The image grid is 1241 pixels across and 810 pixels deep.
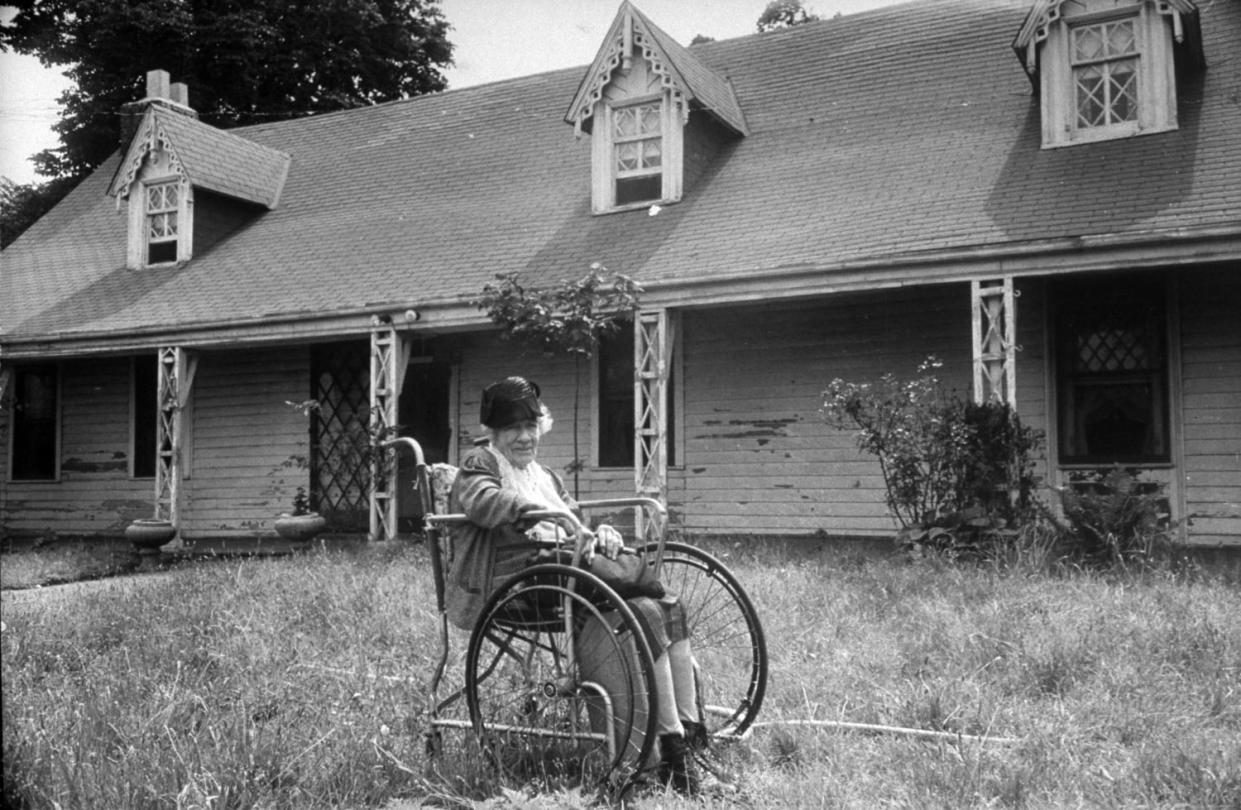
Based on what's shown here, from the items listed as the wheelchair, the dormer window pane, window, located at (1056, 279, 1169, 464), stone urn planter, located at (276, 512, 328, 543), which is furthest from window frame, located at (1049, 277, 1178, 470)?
stone urn planter, located at (276, 512, 328, 543)

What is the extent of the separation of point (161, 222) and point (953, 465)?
503 inches

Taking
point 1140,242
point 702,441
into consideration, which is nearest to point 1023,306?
point 1140,242

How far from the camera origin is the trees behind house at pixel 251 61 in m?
22.8

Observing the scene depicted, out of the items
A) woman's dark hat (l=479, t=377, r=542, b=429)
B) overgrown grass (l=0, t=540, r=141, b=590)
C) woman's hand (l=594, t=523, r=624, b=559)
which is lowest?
overgrown grass (l=0, t=540, r=141, b=590)

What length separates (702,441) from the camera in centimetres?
1244

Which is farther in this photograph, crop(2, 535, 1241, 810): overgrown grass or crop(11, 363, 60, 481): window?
crop(11, 363, 60, 481): window

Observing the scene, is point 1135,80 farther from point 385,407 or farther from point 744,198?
point 385,407

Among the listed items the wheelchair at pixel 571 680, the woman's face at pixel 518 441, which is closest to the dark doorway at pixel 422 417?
the woman's face at pixel 518 441

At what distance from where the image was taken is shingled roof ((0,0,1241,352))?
10.0 meters

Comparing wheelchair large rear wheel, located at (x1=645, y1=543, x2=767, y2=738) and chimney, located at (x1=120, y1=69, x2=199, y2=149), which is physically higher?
chimney, located at (x1=120, y1=69, x2=199, y2=149)

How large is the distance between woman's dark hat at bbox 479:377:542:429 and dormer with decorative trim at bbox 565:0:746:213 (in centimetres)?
900

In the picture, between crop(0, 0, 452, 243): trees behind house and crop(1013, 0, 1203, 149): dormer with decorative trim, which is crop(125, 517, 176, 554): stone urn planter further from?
crop(1013, 0, 1203, 149): dormer with decorative trim

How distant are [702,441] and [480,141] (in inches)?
253

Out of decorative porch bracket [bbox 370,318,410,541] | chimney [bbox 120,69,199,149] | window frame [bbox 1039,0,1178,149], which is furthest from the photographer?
chimney [bbox 120,69,199,149]
